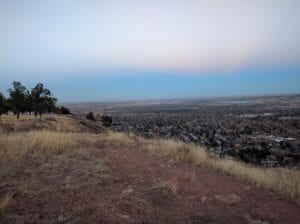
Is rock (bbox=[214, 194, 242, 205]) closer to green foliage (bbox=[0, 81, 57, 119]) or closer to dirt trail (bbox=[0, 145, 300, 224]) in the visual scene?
dirt trail (bbox=[0, 145, 300, 224])

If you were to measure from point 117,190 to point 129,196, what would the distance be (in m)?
0.44

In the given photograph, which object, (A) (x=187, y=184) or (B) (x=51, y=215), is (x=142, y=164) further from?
(B) (x=51, y=215)

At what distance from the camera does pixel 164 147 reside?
13109 millimetres

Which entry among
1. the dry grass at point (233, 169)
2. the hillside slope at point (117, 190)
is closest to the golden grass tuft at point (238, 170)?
Answer: the dry grass at point (233, 169)

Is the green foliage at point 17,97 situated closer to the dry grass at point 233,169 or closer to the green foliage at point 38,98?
the green foliage at point 38,98

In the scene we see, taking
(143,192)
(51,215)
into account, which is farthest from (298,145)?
(51,215)

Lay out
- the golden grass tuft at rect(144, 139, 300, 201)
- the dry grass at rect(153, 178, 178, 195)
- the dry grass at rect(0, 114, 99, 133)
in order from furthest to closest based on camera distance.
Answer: the dry grass at rect(0, 114, 99, 133), the golden grass tuft at rect(144, 139, 300, 201), the dry grass at rect(153, 178, 178, 195)

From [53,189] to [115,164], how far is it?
2.59 m

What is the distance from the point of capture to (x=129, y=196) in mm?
7332

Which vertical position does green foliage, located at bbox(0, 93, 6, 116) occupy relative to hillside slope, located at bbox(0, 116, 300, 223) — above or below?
above

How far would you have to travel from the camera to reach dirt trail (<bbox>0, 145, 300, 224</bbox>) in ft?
21.0

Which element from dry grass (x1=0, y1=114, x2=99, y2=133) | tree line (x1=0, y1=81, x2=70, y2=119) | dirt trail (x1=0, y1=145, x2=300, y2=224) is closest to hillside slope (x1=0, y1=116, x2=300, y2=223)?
dirt trail (x1=0, y1=145, x2=300, y2=224)

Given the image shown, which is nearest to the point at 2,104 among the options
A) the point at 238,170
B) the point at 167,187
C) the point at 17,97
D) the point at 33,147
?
the point at 17,97

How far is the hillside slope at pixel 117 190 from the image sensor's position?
6.48 m
